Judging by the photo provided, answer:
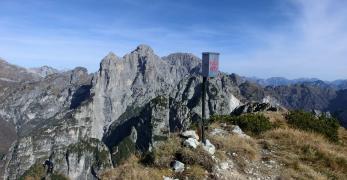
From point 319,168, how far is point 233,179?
5.56m

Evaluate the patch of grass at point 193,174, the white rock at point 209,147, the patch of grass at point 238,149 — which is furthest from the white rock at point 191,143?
the patch of grass at point 193,174

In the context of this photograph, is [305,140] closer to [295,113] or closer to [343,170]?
[343,170]

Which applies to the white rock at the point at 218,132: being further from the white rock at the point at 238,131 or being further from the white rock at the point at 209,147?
the white rock at the point at 209,147

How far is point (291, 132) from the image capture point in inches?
1004

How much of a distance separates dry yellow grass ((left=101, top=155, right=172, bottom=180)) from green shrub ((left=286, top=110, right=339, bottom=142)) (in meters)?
15.2

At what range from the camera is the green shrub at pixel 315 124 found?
28.3 metres

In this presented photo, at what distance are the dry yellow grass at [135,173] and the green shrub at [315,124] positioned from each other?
1522cm

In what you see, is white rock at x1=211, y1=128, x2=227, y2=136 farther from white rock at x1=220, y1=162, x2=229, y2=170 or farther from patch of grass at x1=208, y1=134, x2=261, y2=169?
white rock at x1=220, y1=162, x2=229, y2=170

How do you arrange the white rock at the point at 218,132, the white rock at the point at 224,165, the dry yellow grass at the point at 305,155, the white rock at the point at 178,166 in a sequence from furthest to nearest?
the white rock at the point at 218,132 → the dry yellow grass at the point at 305,155 → the white rock at the point at 224,165 → the white rock at the point at 178,166

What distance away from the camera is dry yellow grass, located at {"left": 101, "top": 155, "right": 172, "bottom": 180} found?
54.7 ft

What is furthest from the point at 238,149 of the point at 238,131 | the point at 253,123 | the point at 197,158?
the point at 253,123

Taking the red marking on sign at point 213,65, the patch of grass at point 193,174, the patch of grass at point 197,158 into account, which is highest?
the red marking on sign at point 213,65

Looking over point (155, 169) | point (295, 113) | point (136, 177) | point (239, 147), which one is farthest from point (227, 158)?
point (295, 113)

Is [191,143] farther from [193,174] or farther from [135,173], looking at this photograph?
[135,173]
